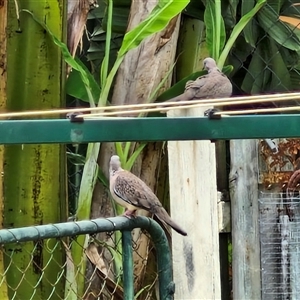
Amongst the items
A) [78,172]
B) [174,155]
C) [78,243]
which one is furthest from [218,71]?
[78,172]

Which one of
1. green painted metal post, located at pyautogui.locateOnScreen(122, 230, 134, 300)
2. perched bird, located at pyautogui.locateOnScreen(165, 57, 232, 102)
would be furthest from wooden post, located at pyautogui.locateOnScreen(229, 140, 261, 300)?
green painted metal post, located at pyautogui.locateOnScreen(122, 230, 134, 300)

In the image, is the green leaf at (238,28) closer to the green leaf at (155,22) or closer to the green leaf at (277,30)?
the green leaf at (155,22)

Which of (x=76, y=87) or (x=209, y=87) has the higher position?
(x=76, y=87)

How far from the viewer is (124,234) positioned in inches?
82.0

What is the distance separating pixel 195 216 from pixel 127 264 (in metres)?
0.36

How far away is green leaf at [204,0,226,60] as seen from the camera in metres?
2.99

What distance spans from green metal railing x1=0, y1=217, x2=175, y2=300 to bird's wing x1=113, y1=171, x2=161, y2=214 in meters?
0.58

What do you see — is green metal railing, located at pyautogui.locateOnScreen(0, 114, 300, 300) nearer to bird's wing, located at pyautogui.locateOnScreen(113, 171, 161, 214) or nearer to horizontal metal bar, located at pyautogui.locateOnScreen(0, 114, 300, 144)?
horizontal metal bar, located at pyautogui.locateOnScreen(0, 114, 300, 144)

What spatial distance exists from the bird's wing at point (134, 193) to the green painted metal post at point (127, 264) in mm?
657

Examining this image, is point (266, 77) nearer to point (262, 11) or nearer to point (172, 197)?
point (262, 11)

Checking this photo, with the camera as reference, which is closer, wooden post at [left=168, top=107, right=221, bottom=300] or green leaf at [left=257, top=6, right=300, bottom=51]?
wooden post at [left=168, top=107, right=221, bottom=300]

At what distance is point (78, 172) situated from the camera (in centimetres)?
366

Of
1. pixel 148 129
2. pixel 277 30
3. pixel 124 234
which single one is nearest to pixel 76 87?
pixel 277 30

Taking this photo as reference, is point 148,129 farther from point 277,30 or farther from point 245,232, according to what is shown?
point 277,30
